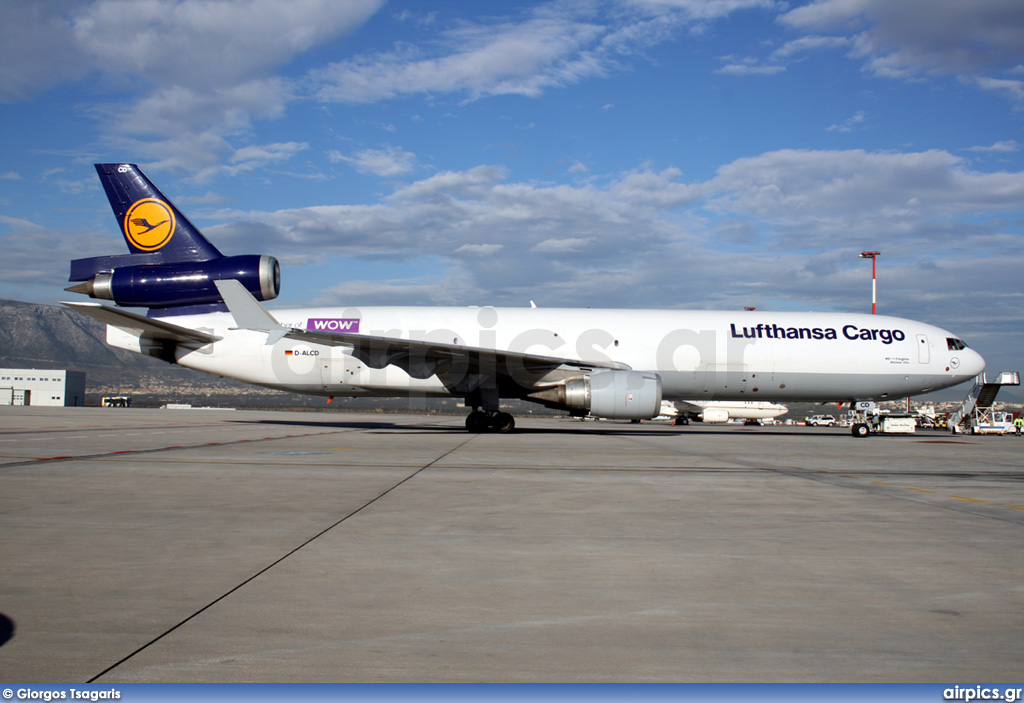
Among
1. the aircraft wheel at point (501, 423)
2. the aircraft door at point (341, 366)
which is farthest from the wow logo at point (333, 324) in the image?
the aircraft wheel at point (501, 423)

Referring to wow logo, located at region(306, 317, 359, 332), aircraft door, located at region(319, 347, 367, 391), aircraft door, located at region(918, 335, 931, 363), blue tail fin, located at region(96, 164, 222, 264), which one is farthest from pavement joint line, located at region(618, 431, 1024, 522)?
blue tail fin, located at region(96, 164, 222, 264)

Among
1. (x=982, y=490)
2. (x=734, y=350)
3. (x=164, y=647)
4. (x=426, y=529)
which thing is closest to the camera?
(x=164, y=647)

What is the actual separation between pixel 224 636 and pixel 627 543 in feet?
9.11

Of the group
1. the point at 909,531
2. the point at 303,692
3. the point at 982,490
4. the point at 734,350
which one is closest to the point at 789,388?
the point at 734,350

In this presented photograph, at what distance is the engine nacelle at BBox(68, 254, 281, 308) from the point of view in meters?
17.5

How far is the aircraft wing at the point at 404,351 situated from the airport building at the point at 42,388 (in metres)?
48.8

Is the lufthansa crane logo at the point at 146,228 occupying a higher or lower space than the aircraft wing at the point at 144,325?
higher

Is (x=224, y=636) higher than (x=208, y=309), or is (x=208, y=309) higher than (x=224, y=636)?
(x=208, y=309)

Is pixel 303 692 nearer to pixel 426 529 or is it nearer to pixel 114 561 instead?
pixel 114 561

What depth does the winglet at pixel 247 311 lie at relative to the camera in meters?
14.9

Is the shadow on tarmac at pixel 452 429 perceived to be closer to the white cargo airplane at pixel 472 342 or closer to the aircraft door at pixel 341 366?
the white cargo airplane at pixel 472 342

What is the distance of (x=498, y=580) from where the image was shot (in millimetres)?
3674

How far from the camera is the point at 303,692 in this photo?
1.75 m

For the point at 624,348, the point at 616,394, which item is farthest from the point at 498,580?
the point at 624,348
